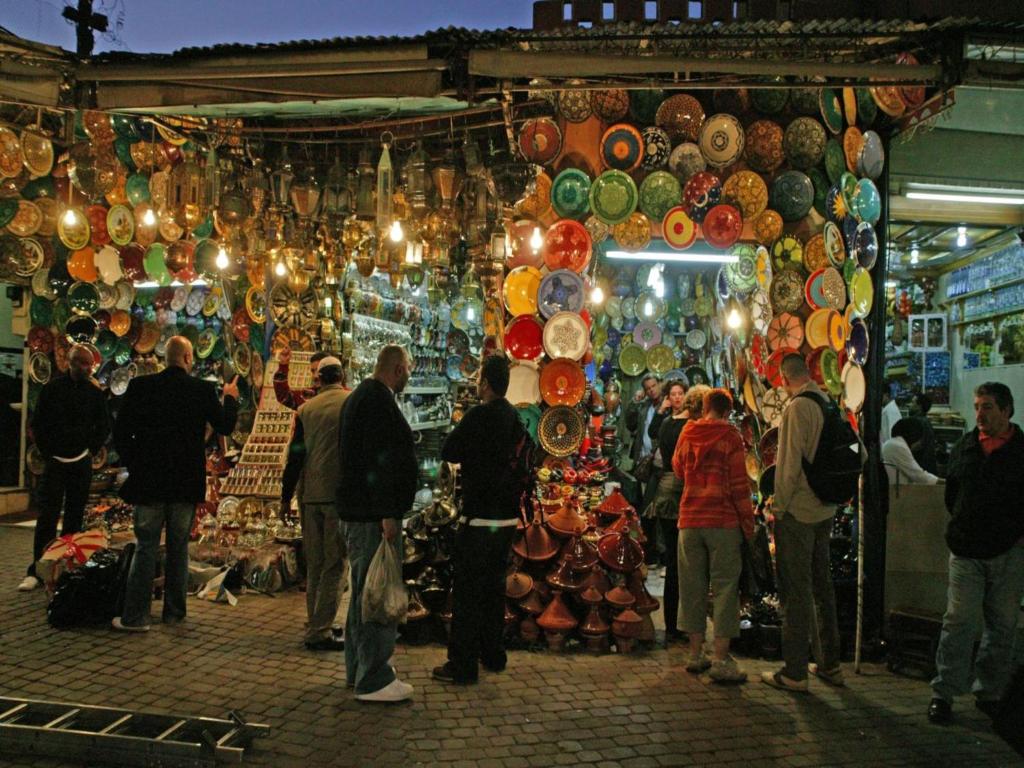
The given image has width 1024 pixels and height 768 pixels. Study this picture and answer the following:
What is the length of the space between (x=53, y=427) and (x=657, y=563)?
211 inches

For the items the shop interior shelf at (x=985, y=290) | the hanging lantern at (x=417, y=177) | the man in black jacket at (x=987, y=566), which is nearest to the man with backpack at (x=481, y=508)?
the hanging lantern at (x=417, y=177)

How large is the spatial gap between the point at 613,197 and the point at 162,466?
382cm

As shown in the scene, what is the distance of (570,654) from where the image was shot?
474 centimetres

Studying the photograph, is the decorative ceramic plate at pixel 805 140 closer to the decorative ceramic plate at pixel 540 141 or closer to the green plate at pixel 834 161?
the green plate at pixel 834 161

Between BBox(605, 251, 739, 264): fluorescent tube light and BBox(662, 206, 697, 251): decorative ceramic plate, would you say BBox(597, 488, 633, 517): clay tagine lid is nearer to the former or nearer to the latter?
BBox(662, 206, 697, 251): decorative ceramic plate

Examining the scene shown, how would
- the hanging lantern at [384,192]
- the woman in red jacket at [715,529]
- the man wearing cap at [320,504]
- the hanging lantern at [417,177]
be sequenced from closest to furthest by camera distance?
1. the woman in red jacket at [715,529]
2. the man wearing cap at [320,504]
3. the hanging lantern at [384,192]
4. the hanging lantern at [417,177]

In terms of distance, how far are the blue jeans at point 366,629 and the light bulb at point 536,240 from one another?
2.90 metres

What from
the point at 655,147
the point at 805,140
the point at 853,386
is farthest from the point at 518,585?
the point at 805,140

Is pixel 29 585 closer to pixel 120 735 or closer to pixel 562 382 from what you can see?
pixel 120 735

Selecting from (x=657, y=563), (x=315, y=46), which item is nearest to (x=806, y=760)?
(x=657, y=563)

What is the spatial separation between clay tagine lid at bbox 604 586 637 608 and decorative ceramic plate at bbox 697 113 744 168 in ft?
11.3

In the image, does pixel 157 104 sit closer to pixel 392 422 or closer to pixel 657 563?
pixel 392 422

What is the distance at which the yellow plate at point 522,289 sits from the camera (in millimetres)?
6027

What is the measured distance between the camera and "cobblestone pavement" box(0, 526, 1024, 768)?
338 centimetres
